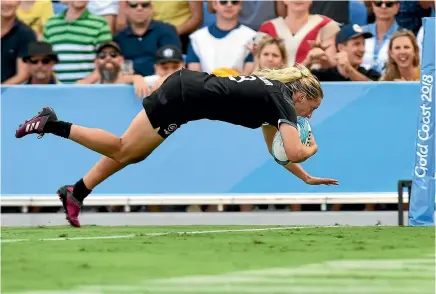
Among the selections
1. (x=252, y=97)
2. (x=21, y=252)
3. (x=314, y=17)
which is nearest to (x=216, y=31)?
(x=314, y=17)

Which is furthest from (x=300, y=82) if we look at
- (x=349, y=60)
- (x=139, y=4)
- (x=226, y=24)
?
(x=139, y=4)

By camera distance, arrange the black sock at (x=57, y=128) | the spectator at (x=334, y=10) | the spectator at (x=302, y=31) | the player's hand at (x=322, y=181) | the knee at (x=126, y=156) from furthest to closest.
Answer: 1. the spectator at (x=334, y=10)
2. the spectator at (x=302, y=31)
3. the black sock at (x=57, y=128)
4. the knee at (x=126, y=156)
5. the player's hand at (x=322, y=181)

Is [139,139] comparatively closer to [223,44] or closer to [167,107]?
[167,107]

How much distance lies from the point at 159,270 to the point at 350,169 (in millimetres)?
7189

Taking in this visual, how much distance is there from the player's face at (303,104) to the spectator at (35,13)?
6120mm

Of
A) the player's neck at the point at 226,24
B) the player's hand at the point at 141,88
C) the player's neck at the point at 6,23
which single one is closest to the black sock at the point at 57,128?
the player's hand at the point at 141,88

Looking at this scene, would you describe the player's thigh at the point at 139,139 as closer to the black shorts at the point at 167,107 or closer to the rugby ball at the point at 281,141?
the black shorts at the point at 167,107

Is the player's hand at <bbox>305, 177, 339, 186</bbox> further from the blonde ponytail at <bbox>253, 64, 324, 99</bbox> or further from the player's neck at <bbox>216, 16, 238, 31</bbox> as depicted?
the player's neck at <bbox>216, 16, 238, 31</bbox>

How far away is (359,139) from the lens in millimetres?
13445

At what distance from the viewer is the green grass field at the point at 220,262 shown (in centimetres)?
575

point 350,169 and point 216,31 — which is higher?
point 216,31

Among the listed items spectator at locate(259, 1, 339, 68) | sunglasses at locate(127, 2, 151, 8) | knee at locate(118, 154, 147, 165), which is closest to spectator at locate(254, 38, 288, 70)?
spectator at locate(259, 1, 339, 68)

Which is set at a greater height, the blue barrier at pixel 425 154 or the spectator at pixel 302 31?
the spectator at pixel 302 31

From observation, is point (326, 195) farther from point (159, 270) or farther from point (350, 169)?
point (159, 270)
